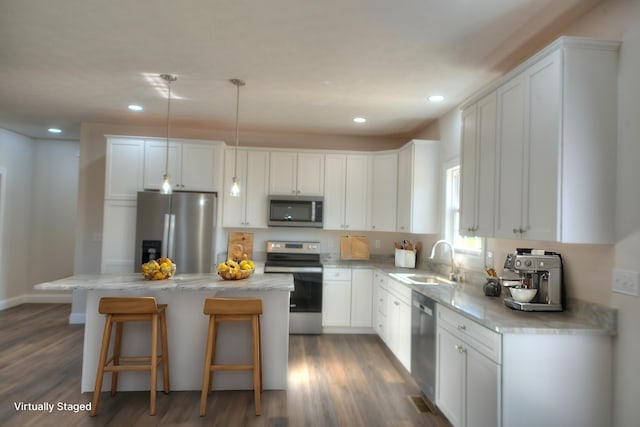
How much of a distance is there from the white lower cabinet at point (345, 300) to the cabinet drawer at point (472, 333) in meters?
2.04

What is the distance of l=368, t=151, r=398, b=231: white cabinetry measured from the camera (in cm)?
473

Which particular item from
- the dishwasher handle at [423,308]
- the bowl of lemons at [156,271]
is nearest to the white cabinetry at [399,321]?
the dishwasher handle at [423,308]

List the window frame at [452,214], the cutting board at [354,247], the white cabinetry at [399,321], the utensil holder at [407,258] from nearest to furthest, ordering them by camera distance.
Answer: the white cabinetry at [399,321], the window frame at [452,214], the utensil holder at [407,258], the cutting board at [354,247]

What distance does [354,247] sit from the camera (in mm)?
5125

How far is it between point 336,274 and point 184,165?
2.36 meters

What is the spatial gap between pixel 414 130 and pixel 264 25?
10.0ft

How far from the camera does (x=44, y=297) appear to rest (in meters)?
5.96

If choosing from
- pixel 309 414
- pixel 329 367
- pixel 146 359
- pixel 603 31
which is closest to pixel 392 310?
pixel 329 367

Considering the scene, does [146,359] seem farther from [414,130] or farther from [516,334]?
[414,130]

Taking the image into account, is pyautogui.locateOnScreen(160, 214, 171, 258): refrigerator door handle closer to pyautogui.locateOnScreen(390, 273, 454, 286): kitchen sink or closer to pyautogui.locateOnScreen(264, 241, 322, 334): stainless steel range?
pyautogui.locateOnScreen(264, 241, 322, 334): stainless steel range

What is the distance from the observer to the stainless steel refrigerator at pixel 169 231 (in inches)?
167

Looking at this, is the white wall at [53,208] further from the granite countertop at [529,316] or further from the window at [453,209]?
the granite countertop at [529,316]

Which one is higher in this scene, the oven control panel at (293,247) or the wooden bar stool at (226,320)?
the oven control panel at (293,247)

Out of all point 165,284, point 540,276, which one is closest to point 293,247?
point 165,284
